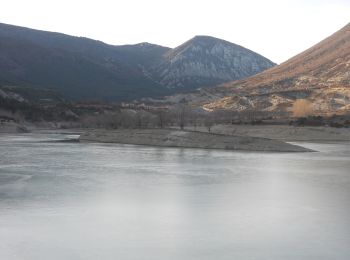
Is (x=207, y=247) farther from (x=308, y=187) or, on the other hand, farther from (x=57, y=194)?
(x=308, y=187)

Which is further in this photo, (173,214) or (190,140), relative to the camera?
(190,140)

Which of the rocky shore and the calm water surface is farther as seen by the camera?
the rocky shore

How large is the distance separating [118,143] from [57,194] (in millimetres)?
49310

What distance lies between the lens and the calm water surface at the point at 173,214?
1433 cm

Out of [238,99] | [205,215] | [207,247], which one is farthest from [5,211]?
[238,99]

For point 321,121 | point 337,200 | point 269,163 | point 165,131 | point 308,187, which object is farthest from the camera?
point 321,121

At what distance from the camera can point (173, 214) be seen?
19.3 m

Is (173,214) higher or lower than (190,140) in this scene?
higher

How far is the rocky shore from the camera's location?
5878 centimetres

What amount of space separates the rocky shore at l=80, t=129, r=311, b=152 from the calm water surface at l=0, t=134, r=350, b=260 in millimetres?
23415

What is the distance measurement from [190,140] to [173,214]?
45.9 meters

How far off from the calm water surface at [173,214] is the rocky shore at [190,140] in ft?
76.8

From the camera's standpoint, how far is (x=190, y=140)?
2564 inches

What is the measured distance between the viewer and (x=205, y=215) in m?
19.1
